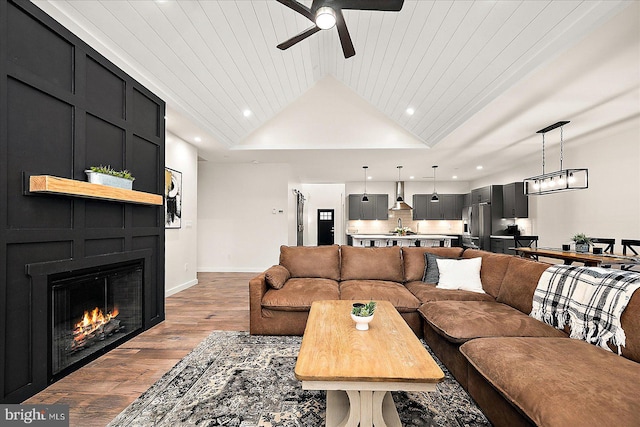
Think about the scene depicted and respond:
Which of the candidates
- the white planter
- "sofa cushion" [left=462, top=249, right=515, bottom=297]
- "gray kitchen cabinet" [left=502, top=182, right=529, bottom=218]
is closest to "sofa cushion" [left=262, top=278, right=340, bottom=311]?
"sofa cushion" [left=462, top=249, right=515, bottom=297]

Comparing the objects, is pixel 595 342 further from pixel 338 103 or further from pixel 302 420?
pixel 338 103

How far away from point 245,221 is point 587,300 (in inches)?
254

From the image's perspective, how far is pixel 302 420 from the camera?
1.80 m

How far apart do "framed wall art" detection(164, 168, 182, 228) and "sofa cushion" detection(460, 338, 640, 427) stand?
14.8ft

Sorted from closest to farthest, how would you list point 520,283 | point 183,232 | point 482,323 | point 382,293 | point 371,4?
1. point 371,4
2. point 482,323
3. point 520,283
4. point 382,293
5. point 183,232

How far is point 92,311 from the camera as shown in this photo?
2729 millimetres

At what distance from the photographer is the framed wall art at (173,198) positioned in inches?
190

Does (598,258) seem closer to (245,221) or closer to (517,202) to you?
(517,202)

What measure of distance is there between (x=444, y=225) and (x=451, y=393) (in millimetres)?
8652

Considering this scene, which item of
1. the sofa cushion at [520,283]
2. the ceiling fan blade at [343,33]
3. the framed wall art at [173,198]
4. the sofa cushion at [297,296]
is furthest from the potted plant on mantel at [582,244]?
the framed wall art at [173,198]

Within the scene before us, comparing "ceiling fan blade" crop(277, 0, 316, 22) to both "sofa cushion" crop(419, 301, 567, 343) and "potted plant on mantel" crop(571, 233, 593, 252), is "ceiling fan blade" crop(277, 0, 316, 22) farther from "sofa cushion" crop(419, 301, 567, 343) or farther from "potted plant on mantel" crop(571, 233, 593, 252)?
"potted plant on mantel" crop(571, 233, 593, 252)

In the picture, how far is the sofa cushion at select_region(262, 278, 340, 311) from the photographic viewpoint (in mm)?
3111

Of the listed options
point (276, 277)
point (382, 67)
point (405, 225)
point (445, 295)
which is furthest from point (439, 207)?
point (276, 277)

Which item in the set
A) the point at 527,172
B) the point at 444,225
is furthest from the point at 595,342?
the point at 444,225
